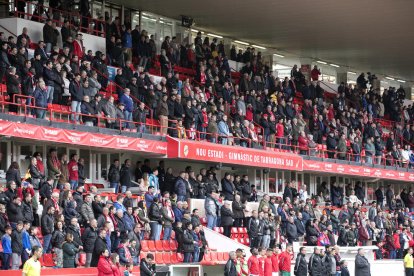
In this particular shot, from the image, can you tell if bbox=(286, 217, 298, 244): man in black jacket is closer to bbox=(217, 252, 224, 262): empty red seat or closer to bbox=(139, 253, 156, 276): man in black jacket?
bbox=(217, 252, 224, 262): empty red seat

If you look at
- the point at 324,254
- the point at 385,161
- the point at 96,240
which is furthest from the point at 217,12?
the point at 96,240

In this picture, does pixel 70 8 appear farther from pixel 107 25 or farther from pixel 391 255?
pixel 391 255

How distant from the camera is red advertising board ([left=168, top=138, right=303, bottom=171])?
31.8m

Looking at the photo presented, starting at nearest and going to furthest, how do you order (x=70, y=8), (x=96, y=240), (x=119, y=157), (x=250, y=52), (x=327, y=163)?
(x=96, y=240)
(x=119, y=157)
(x=70, y=8)
(x=327, y=163)
(x=250, y=52)

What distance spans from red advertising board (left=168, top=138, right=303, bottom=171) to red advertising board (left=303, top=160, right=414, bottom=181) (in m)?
1.51

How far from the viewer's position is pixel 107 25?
35.2m

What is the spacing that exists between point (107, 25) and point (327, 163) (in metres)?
10.5

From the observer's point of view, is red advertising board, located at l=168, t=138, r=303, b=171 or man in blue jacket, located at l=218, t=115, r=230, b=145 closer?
red advertising board, located at l=168, t=138, r=303, b=171

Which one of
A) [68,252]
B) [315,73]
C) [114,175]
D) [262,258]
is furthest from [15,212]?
[315,73]

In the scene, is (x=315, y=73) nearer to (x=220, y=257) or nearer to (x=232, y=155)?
(x=232, y=155)

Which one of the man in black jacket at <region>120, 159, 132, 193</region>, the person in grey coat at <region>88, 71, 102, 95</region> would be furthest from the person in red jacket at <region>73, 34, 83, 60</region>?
the man in black jacket at <region>120, 159, 132, 193</region>

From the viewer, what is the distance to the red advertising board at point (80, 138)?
26.0 m

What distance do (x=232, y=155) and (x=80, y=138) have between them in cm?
700

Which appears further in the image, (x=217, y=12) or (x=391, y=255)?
(x=217, y=12)
